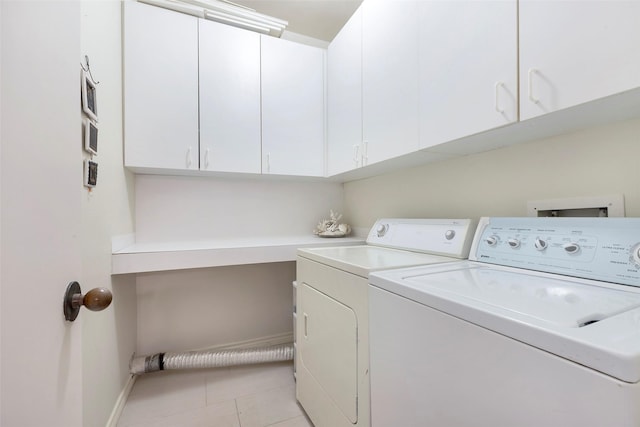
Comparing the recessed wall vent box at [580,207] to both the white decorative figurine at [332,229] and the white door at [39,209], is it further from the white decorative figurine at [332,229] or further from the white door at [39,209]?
the white door at [39,209]

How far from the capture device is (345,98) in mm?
1865

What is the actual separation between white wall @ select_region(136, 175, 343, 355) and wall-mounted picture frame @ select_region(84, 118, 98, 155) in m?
0.88

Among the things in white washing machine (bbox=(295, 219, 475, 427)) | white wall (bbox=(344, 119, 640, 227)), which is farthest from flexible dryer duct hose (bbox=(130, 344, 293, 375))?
white wall (bbox=(344, 119, 640, 227))

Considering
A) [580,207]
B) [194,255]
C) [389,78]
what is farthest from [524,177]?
[194,255]

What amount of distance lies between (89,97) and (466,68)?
4.81ft

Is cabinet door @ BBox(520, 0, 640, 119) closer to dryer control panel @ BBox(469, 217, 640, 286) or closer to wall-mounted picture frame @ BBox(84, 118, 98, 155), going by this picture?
dryer control panel @ BBox(469, 217, 640, 286)

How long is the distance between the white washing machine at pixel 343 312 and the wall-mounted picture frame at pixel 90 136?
1006mm

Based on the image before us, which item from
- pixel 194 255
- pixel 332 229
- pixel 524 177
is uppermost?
pixel 524 177

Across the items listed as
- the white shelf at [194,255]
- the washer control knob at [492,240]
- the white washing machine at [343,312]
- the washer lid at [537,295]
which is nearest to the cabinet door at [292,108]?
the white shelf at [194,255]

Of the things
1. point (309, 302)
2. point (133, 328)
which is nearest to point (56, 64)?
point (309, 302)

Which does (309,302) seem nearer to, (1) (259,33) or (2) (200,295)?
(2) (200,295)

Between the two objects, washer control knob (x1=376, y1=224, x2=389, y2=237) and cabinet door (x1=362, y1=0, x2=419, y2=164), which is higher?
cabinet door (x1=362, y1=0, x2=419, y2=164)

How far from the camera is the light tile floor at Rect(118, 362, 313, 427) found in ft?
4.85

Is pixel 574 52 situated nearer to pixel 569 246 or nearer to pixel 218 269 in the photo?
pixel 569 246
